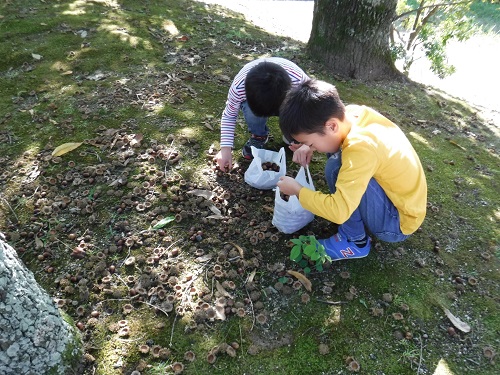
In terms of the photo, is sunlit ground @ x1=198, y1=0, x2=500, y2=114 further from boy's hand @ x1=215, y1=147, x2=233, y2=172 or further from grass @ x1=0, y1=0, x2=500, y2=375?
boy's hand @ x1=215, y1=147, x2=233, y2=172

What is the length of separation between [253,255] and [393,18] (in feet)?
14.5

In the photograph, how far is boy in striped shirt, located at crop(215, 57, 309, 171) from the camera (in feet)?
10.1

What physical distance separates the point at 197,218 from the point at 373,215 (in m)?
1.53

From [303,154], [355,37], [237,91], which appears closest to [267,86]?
[237,91]

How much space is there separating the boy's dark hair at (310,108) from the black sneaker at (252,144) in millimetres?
1470

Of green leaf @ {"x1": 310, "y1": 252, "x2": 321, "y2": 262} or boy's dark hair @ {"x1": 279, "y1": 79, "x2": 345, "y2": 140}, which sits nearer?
boy's dark hair @ {"x1": 279, "y1": 79, "x2": 345, "y2": 140}

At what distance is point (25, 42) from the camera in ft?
18.7

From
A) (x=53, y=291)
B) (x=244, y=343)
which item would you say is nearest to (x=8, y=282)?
(x=53, y=291)

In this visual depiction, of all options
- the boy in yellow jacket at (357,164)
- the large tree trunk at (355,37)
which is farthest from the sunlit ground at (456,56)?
the boy in yellow jacket at (357,164)

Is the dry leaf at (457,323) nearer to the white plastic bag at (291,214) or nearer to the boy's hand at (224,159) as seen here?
the white plastic bag at (291,214)

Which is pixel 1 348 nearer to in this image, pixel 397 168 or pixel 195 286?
pixel 195 286

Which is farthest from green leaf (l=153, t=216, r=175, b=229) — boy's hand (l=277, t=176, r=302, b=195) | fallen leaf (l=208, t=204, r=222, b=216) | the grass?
boy's hand (l=277, t=176, r=302, b=195)

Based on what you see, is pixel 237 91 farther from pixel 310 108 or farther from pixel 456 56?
pixel 456 56

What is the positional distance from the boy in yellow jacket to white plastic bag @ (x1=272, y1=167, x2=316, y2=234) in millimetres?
198
